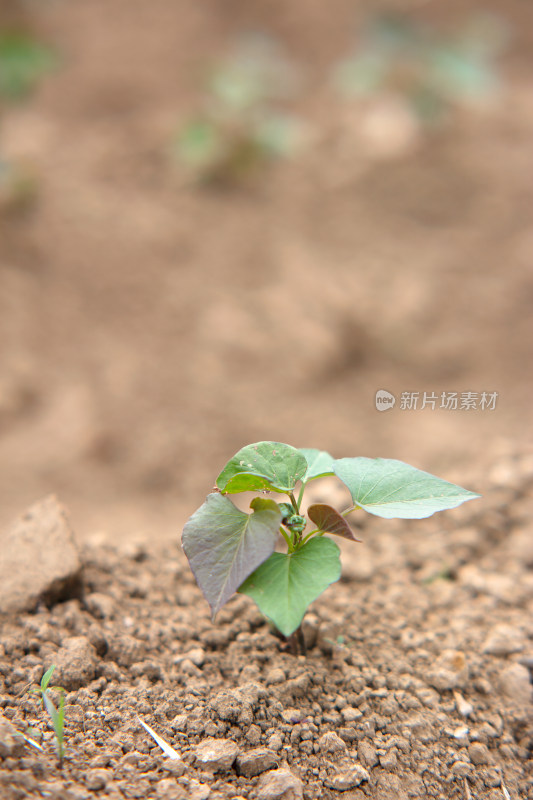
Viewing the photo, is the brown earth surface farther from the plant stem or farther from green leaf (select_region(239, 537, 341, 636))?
green leaf (select_region(239, 537, 341, 636))

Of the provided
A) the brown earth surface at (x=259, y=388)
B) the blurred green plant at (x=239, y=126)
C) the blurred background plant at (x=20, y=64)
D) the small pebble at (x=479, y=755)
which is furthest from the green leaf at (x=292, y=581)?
the blurred background plant at (x=20, y=64)

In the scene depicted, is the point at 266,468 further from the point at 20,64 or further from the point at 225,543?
the point at 20,64

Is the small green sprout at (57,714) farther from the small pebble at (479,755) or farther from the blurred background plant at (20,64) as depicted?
the blurred background plant at (20,64)

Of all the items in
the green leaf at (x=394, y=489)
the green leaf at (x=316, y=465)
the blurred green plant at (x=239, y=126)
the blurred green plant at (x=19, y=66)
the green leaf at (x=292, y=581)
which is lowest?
the green leaf at (x=292, y=581)

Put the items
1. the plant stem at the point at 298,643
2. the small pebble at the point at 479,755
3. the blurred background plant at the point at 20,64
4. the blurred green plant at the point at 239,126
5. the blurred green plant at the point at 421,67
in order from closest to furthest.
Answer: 1. the small pebble at the point at 479,755
2. the plant stem at the point at 298,643
3. the blurred green plant at the point at 239,126
4. the blurred green plant at the point at 421,67
5. the blurred background plant at the point at 20,64

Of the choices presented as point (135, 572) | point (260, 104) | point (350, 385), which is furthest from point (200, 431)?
point (260, 104)

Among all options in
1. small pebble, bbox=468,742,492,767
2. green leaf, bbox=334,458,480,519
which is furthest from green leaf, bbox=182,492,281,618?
small pebble, bbox=468,742,492,767

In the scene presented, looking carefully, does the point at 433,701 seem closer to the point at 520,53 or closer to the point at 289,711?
the point at 289,711
